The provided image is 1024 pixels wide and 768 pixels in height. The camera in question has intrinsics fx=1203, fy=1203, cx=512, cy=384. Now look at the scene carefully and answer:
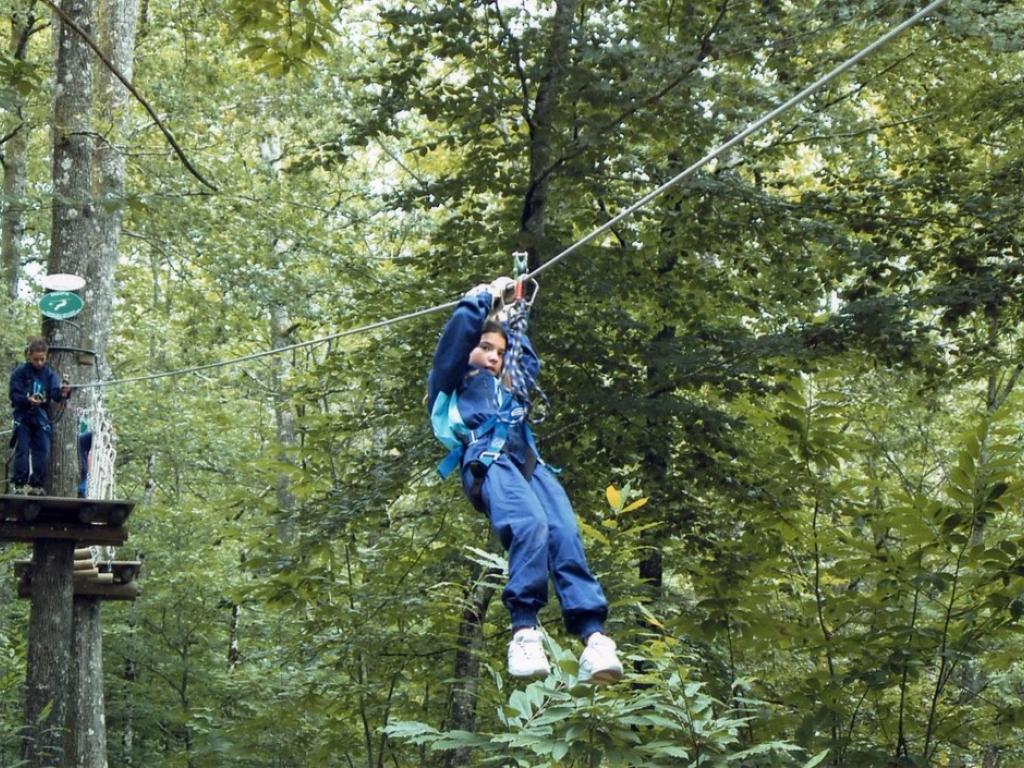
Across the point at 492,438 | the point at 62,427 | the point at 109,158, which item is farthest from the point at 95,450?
the point at 492,438

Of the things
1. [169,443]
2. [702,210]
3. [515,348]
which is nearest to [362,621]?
[702,210]

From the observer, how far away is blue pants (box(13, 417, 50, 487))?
967 centimetres

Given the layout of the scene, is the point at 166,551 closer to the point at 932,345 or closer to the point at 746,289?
the point at 746,289

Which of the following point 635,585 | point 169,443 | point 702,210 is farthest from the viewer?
point 169,443

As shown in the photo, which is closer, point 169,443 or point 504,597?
point 504,597

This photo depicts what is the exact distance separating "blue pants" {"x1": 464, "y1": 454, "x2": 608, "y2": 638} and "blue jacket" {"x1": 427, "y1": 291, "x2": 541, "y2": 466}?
0.14 meters

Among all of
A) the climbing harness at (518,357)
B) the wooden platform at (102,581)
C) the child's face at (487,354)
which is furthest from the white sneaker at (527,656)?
the wooden platform at (102,581)

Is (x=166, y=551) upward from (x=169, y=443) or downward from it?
downward

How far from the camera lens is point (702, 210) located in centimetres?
894

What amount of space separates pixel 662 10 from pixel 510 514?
585cm

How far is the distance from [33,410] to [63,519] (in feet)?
2.97

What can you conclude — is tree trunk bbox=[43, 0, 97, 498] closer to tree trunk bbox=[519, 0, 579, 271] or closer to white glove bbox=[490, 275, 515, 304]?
tree trunk bbox=[519, 0, 579, 271]

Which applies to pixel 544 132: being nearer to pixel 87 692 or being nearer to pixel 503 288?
pixel 503 288

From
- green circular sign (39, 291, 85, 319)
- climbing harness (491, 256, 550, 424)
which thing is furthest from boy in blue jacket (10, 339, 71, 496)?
climbing harness (491, 256, 550, 424)
